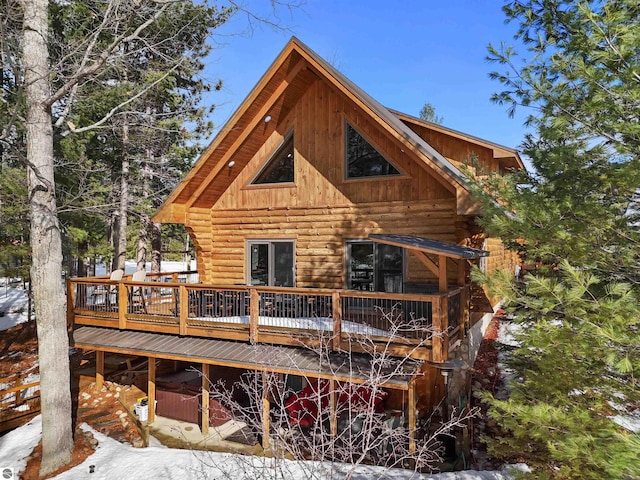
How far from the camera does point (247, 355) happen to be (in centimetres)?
802

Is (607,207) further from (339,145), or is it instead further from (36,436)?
(36,436)

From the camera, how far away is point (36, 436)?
9.11 meters

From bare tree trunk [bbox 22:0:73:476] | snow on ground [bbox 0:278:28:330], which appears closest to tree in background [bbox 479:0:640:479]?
bare tree trunk [bbox 22:0:73:476]

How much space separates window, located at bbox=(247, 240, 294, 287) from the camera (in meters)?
11.5

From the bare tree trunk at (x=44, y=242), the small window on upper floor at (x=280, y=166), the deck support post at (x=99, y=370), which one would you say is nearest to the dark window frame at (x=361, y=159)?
the small window on upper floor at (x=280, y=166)

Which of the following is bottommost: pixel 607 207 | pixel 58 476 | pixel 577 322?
pixel 58 476

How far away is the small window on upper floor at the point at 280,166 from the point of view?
11.4 m

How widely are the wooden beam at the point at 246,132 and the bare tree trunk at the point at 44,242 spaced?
382cm

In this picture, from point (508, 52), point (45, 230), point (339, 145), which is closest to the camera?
point (508, 52)

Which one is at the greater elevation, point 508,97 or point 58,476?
point 508,97

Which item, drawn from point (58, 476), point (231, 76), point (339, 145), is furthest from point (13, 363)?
point (339, 145)

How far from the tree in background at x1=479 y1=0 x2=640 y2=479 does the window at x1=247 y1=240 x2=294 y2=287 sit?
680cm

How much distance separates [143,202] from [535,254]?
54.6 ft

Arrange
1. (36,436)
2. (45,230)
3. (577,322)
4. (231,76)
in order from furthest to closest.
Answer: (231,76) < (36,436) < (45,230) < (577,322)
